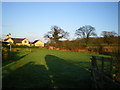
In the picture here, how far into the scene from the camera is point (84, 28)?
152 feet

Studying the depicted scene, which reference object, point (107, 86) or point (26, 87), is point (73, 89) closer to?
point (107, 86)

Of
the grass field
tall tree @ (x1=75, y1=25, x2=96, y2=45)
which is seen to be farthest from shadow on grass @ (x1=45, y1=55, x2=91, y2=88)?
tall tree @ (x1=75, y1=25, x2=96, y2=45)

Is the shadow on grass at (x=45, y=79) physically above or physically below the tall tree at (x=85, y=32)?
below

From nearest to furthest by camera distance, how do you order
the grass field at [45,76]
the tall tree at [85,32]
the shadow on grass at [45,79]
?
1. the shadow on grass at [45,79]
2. the grass field at [45,76]
3. the tall tree at [85,32]

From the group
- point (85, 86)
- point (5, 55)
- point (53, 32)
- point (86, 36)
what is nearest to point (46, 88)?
point (85, 86)

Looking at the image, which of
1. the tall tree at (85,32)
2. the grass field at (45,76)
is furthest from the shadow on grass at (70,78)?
the tall tree at (85,32)

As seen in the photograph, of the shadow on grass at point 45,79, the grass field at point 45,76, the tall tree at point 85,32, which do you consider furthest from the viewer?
the tall tree at point 85,32

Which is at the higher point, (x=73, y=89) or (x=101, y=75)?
(x=101, y=75)

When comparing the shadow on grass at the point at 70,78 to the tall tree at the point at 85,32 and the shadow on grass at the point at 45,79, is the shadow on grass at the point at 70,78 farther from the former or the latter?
the tall tree at the point at 85,32

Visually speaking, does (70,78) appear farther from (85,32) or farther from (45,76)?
(85,32)

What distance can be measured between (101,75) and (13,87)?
13.0 feet

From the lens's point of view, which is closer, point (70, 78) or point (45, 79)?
point (45, 79)

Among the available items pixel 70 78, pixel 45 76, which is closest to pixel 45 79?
pixel 45 76

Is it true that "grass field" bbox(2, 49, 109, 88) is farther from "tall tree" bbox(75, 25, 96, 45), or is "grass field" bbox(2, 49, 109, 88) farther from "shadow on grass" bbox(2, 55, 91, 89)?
"tall tree" bbox(75, 25, 96, 45)
